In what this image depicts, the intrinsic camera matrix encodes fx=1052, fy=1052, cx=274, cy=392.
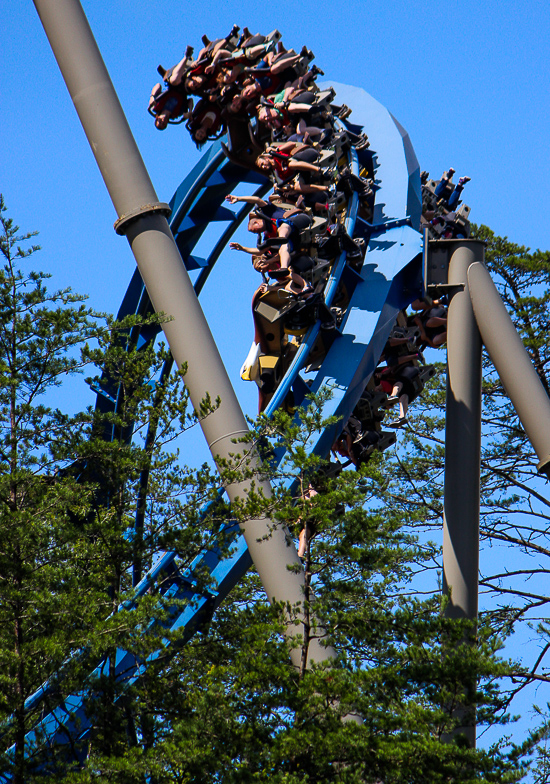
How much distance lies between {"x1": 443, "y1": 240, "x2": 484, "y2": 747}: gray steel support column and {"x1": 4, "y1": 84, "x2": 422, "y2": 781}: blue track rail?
1037 mm

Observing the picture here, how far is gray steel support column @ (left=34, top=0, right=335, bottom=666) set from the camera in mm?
6820

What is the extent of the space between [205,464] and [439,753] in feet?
8.02

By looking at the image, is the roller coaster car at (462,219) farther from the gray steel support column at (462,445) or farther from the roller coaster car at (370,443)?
the gray steel support column at (462,445)

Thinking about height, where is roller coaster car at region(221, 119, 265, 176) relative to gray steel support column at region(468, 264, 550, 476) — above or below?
above

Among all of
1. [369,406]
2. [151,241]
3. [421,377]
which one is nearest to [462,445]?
[369,406]

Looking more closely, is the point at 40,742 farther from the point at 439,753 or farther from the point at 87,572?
the point at 439,753

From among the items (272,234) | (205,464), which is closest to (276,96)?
→ (272,234)

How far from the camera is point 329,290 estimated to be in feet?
31.8

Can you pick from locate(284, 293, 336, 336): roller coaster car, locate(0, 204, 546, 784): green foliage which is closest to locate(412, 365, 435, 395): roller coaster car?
locate(284, 293, 336, 336): roller coaster car

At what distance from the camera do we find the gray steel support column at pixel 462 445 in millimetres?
7930

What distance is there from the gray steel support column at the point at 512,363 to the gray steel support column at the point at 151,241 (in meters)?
2.08

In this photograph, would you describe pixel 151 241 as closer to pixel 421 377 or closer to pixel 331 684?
pixel 331 684

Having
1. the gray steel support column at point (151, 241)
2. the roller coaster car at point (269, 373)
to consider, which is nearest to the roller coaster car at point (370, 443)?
the roller coaster car at point (269, 373)

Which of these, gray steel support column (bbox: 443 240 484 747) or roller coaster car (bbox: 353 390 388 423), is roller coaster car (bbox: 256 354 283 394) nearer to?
roller coaster car (bbox: 353 390 388 423)
